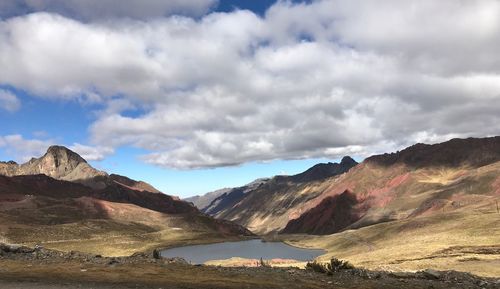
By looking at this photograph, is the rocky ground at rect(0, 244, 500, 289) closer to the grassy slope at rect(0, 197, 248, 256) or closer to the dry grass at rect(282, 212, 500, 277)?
the dry grass at rect(282, 212, 500, 277)

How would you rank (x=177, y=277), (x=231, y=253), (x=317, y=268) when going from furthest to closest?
(x=231, y=253), (x=317, y=268), (x=177, y=277)

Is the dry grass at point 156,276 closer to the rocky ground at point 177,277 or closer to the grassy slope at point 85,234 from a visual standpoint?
the rocky ground at point 177,277

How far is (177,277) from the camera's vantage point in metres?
26.8

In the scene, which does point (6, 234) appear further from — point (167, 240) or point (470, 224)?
point (470, 224)

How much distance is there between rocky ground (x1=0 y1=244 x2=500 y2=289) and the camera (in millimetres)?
24797

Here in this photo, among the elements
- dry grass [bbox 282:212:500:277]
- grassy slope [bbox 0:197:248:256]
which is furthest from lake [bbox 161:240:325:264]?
grassy slope [bbox 0:197:248:256]

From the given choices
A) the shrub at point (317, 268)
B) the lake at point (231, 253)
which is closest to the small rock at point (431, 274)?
the shrub at point (317, 268)

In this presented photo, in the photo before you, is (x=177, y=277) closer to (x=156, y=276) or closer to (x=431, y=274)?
(x=156, y=276)

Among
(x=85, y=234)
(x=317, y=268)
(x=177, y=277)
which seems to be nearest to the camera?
(x=177, y=277)

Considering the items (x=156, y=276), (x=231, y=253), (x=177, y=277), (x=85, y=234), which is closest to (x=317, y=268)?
(x=177, y=277)

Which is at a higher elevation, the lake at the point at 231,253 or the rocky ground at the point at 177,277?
the rocky ground at the point at 177,277

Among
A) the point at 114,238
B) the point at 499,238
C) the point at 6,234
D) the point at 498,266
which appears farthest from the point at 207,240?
the point at 498,266

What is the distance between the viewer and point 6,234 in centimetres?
13225

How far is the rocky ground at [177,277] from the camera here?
24797mm
